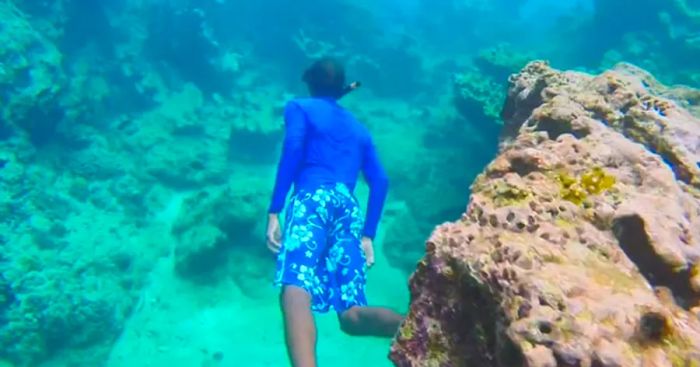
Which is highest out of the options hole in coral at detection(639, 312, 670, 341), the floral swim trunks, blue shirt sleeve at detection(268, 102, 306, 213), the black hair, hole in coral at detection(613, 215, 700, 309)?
the black hair

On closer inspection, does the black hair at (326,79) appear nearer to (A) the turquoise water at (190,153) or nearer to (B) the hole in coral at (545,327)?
(B) the hole in coral at (545,327)

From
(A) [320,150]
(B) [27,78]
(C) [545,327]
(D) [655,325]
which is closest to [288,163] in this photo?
(A) [320,150]

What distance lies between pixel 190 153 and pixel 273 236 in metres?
8.08

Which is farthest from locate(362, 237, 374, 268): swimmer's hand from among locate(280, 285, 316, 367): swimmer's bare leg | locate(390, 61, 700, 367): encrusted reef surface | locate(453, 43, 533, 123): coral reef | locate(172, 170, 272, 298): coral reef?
locate(453, 43, 533, 123): coral reef

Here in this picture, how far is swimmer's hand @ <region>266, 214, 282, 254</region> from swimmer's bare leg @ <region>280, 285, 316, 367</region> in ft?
2.00

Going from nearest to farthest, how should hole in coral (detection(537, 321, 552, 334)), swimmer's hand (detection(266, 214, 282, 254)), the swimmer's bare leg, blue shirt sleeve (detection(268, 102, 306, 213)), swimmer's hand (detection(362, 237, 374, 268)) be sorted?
hole in coral (detection(537, 321, 552, 334)), the swimmer's bare leg, swimmer's hand (detection(266, 214, 282, 254)), blue shirt sleeve (detection(268, 102, 306, 213)), swimmer's hand (detection(362, 237, 374, 268))

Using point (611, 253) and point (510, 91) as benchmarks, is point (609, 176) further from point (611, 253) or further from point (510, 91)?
point (510, 91)

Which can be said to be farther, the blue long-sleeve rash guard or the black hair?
the black hair

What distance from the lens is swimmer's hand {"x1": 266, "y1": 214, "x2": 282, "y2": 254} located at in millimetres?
4277

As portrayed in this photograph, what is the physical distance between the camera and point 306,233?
4.11 metres

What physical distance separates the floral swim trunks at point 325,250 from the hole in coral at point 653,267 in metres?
2.28

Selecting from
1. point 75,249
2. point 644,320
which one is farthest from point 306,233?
point 75,249

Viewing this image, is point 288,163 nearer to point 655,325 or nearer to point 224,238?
point 655,325

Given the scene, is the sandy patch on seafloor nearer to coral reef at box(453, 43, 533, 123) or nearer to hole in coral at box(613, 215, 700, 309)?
coral reef at box(453, 43, 533, 123)
